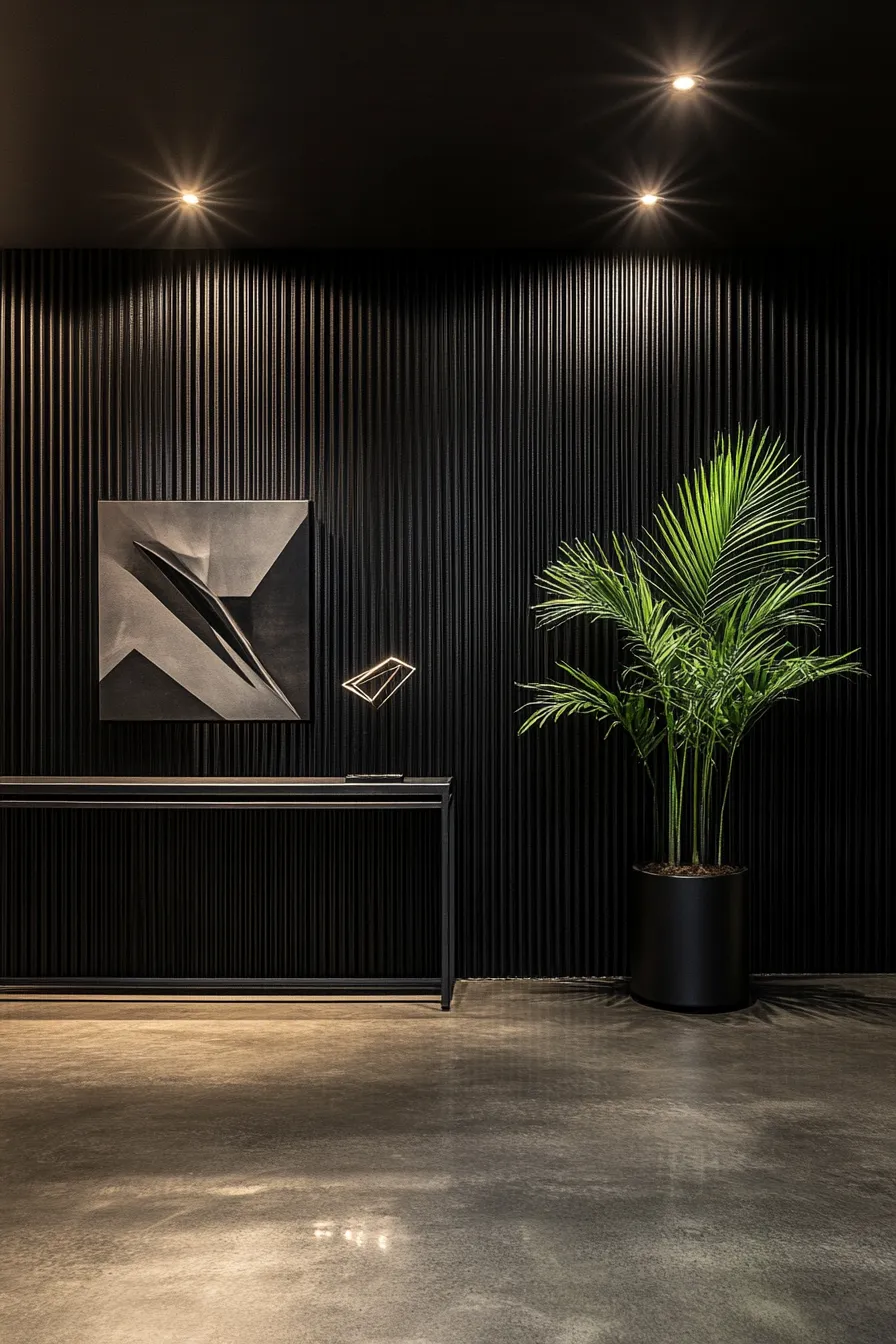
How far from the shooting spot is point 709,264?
458 cm

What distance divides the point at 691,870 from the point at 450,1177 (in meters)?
1.70

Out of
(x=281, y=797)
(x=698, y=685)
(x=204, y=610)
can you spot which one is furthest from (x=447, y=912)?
(x=204, y=610)

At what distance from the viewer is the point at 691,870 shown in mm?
4051

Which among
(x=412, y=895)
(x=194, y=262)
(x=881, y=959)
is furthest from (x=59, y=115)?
(x=881, y=959)

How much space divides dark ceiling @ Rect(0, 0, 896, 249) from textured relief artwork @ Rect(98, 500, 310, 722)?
1129 millimetres

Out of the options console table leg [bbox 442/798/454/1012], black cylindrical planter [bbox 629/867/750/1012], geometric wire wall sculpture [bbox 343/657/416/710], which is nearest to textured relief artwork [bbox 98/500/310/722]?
geometric wire wall sculpture [bbox 343/657/416/710]

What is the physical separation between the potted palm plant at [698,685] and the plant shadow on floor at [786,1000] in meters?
0.08

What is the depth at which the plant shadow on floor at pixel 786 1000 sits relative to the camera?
A: 3971 millimetres

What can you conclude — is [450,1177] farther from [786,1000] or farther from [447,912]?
[786,1000]

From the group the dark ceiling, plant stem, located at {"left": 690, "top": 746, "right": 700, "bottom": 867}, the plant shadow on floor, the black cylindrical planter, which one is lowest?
the plant shadow on floor

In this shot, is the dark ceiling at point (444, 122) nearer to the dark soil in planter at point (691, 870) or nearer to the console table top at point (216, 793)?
the console table top at point (216, 793)

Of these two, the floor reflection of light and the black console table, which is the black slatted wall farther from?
the floor reflection of light

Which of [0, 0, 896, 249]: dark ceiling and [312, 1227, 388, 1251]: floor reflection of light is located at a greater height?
[0, 0, 896, 249]: dark ceiling

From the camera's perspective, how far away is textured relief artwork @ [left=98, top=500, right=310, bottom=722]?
4.47 metres
